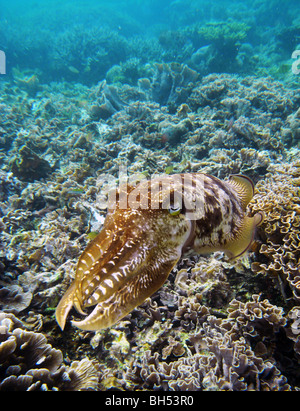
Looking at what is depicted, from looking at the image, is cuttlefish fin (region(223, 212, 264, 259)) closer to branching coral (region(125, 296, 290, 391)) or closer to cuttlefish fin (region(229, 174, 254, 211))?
cuttlefish fin (region(229, 174, 254, 211))

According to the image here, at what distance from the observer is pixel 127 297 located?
1.38 meters

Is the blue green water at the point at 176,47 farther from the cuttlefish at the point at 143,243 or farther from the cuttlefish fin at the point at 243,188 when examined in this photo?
the cuttlefish at the point at 143,243

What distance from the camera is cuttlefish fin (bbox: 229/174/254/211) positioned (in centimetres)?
287

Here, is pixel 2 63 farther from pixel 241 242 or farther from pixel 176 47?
pixel 241 242

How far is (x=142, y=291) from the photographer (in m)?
1.43

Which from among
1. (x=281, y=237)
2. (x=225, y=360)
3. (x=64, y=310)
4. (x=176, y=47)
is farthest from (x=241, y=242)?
(x=176, y=47)

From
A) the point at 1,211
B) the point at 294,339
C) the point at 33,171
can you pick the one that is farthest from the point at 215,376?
the point at 33,171

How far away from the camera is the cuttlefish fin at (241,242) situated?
84.8 inches

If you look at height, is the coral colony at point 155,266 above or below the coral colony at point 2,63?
below

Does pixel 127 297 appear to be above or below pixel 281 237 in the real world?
below

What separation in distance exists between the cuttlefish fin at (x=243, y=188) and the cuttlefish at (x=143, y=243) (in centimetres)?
82

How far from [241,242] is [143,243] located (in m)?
1.21

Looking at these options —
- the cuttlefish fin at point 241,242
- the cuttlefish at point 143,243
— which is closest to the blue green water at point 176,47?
the cuttlefish fin at point 241,242

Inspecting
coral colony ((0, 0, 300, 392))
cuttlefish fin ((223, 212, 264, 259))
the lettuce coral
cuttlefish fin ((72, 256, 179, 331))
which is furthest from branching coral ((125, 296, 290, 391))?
cuttlefish fin ((72, 256, 179, 331))
